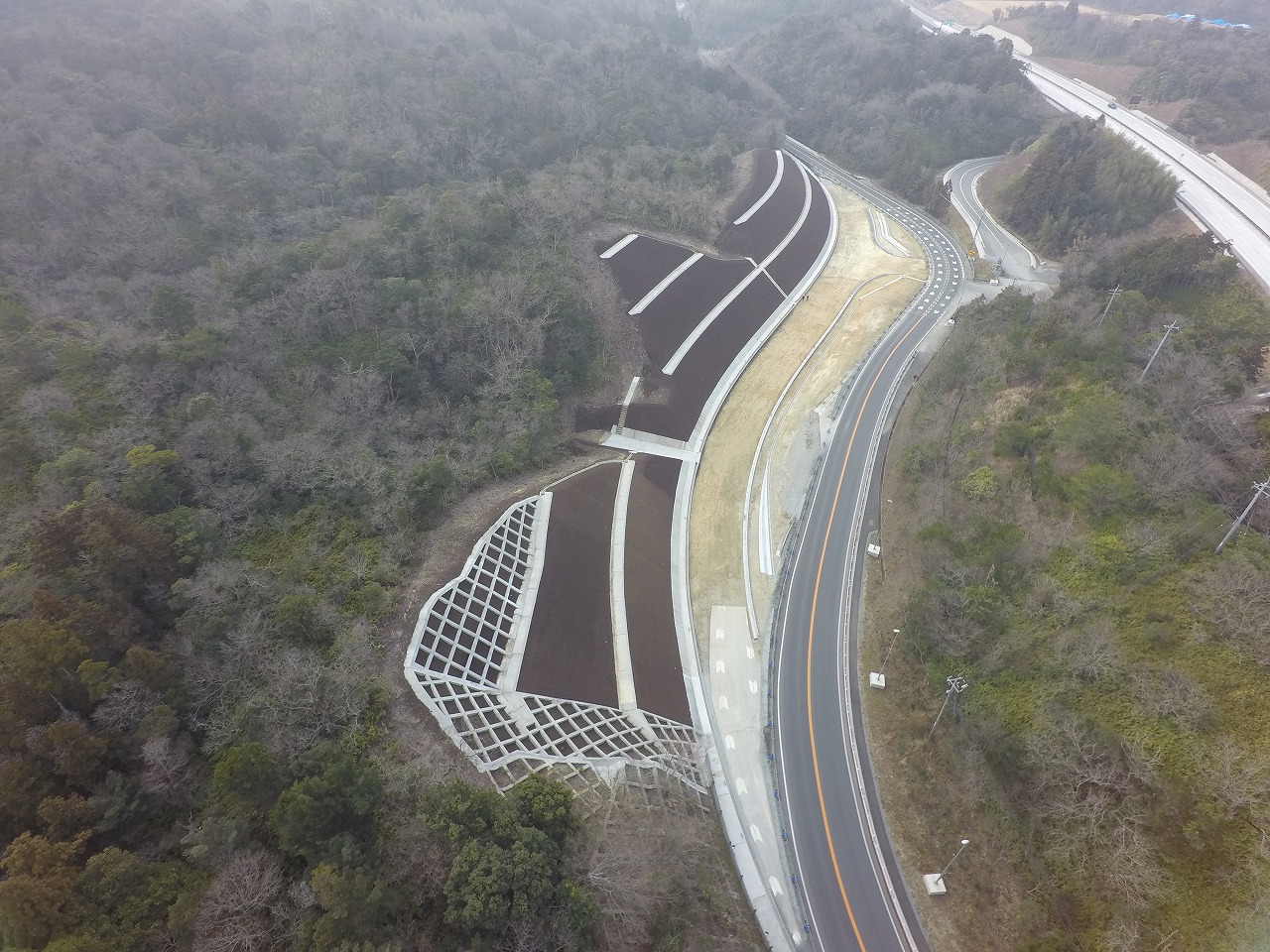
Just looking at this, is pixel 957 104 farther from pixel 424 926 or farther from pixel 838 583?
pixel 424 926

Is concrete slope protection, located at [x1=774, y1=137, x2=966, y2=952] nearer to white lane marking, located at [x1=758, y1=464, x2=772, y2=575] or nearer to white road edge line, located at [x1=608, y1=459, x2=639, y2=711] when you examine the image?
white lane marking, located at [x1=758, y1=464, x2=772, y2=575]

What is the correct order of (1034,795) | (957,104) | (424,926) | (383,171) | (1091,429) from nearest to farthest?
(424,926) < (1034,795) < (1091,429) < (383,171) < (957,104)

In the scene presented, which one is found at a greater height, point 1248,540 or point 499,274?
point 1248,540

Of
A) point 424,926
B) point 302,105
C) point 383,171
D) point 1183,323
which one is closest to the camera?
point 424,926

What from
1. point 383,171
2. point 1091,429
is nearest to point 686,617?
point 1091,429

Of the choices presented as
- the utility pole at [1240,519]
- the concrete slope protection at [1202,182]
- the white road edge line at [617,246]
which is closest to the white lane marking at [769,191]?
the white road edge line at [617,246]

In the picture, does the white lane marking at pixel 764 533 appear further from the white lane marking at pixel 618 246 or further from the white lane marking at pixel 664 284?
the white lane marking at pixel 618 246

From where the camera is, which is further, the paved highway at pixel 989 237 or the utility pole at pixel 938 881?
the paved highway at pixel 989 237
